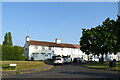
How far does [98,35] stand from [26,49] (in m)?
38.2

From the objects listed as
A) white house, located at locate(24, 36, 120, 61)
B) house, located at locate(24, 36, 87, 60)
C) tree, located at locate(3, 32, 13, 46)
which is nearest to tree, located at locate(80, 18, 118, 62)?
white house, located at locate(24, 36, 120, 61)

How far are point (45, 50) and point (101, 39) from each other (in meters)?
36.5

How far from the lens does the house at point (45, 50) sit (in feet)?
245

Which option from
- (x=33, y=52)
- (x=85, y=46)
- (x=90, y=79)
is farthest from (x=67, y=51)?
(x=90, y=79)

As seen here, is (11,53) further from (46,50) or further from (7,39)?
(7,39)

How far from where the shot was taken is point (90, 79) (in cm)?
1596

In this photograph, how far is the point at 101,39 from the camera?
4509 centimetres

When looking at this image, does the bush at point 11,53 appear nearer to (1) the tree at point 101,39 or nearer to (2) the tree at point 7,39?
(1) the tree at point 101,39

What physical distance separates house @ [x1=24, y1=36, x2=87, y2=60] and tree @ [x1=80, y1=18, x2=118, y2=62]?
2655 centimetres

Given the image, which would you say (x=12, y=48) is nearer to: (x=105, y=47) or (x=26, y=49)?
(x=26, y=49)

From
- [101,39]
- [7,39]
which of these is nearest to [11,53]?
[101,39]

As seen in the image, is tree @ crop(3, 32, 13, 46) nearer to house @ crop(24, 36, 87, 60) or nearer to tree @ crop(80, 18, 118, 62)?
house @ crop(24, 36, 87, 60)

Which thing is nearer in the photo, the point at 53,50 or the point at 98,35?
the point at 98,35

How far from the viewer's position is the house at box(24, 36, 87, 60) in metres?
74.8
